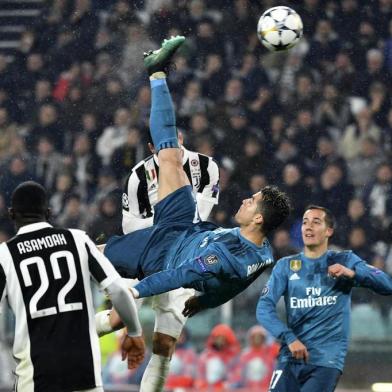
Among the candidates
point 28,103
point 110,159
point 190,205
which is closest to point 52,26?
point 28,103

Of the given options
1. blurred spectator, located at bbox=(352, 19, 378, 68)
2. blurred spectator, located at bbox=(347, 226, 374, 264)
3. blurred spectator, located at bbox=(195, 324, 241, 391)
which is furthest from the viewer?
blurred spectator, located at bbox=(352, 19, 378, 68)

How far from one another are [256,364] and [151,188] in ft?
8.90

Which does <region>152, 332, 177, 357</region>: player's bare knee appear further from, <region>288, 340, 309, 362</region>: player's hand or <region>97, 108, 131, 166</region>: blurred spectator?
<region>97, 108, 131, 166</region>: blurred spectator

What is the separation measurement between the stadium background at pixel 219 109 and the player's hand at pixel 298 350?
307cm

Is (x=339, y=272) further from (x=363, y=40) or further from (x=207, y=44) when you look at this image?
(x=207, y=44)

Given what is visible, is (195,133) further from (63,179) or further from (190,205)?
(190,205)

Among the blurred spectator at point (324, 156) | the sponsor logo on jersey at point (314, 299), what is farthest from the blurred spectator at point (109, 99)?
the sponsor logo on jersey at point (314, 299)

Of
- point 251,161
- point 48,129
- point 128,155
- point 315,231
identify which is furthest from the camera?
point 48,129

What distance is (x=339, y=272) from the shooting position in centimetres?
648

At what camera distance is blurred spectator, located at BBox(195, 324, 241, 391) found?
9273 mm

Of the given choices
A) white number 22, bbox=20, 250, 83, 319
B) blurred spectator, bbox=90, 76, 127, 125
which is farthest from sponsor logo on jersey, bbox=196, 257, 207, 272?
blurred spectator, bbox=90, 76, 127, 125

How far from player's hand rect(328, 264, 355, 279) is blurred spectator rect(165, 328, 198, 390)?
3.14m

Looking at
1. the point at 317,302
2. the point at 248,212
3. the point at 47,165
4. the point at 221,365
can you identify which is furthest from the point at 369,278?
the point at 47,165

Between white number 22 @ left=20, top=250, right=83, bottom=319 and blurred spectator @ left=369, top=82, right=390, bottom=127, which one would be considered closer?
white number 22 @ left=20, top=250, right=83, bottom=319
